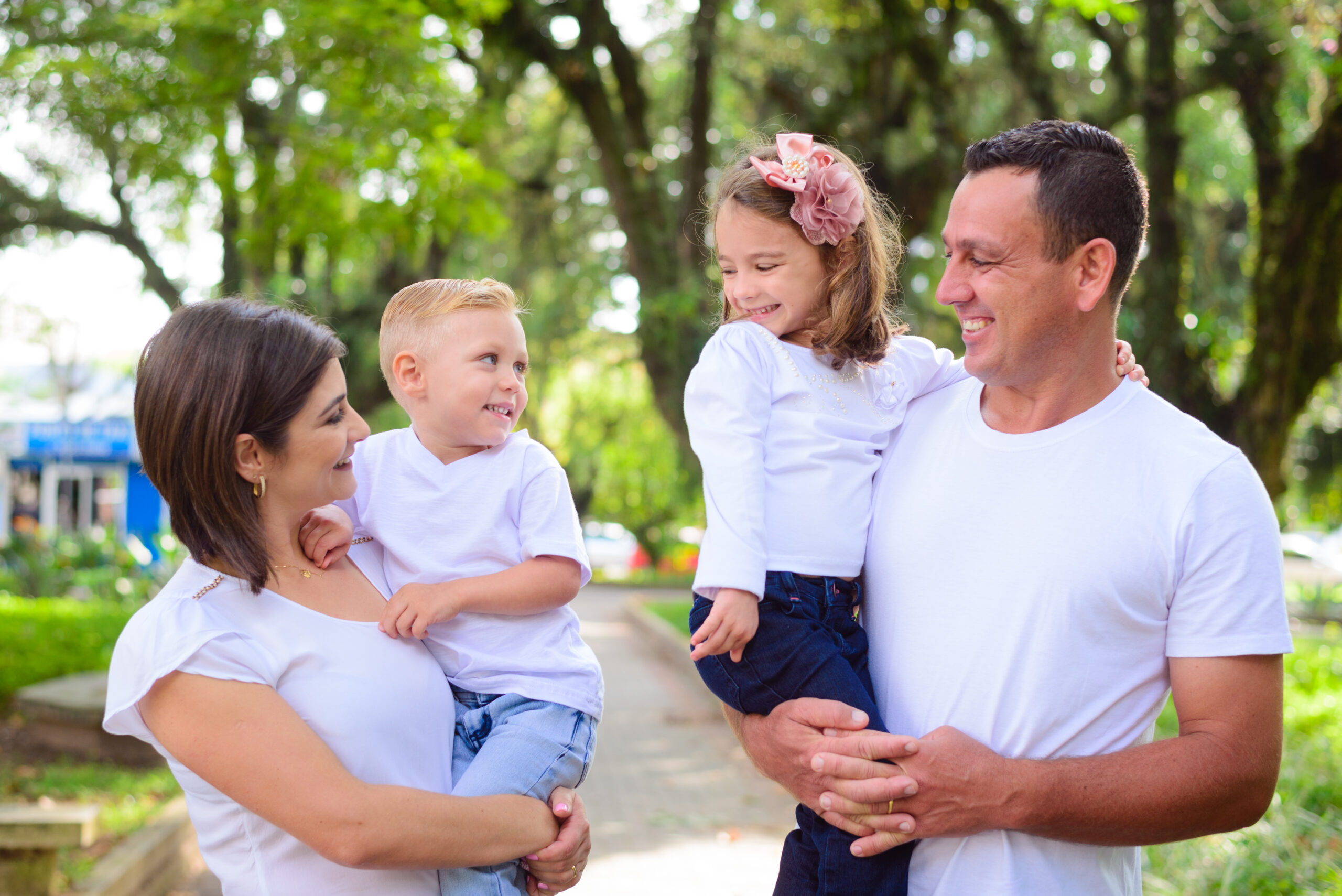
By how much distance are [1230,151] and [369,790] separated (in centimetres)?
1423

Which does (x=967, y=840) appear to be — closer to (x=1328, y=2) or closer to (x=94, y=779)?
(x=94, y=779)

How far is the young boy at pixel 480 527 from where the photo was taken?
224 centimetres

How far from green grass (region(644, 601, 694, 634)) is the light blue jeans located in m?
11.3

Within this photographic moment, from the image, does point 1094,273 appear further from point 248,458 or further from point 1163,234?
point 1163,234

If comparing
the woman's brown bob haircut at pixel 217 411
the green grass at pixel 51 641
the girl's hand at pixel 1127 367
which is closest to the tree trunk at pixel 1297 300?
the girl's hand at pixel 1127 367

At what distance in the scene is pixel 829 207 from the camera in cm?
242

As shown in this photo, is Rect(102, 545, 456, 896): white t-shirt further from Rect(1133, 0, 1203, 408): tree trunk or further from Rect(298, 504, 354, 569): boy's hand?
Rect(1133, 0, 1203, 408): tree trunk

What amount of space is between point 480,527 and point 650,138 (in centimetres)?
822

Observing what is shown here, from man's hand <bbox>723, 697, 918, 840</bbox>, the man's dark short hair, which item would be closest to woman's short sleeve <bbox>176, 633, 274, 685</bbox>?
man's hand <bbox>723, 697, 918, 840</bbox>

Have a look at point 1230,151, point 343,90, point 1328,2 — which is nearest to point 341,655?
point 343,90

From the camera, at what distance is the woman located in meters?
1.84

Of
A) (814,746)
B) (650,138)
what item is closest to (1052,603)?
(814,746)

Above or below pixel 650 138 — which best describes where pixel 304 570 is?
below

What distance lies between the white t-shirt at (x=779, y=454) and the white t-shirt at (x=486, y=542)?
32 centimetres
